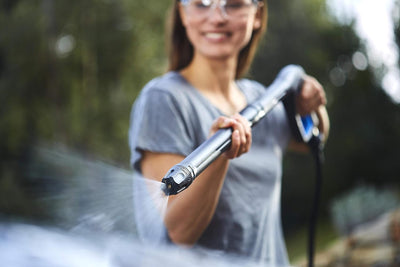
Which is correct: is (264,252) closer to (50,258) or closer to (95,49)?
(50,258)

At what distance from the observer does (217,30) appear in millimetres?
1011

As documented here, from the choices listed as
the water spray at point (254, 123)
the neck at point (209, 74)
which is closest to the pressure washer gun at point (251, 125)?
the water spray at point (254, 123)

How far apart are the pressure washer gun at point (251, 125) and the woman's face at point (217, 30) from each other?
0.12 metres

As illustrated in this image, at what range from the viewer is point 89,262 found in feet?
2.60

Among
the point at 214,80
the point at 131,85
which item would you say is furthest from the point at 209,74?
the point at 131,85

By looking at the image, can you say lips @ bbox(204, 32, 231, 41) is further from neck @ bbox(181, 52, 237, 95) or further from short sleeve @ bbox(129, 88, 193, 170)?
short sleeve @ bbox(129, 88, 193, 170)

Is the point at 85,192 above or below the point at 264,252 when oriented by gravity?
above

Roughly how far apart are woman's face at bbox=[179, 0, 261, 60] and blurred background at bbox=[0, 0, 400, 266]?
4.21m

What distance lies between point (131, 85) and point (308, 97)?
616 cm

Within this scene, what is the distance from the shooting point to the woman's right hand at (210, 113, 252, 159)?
79cm

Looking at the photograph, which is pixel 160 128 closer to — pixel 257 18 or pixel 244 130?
pixel 244 130

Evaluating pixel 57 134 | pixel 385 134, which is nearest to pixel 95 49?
pixel 57 134

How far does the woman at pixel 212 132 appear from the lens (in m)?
0.88

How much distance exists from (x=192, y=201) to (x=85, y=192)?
0.58ft
